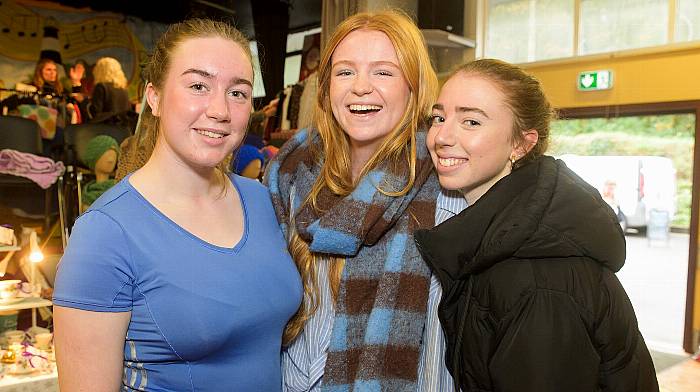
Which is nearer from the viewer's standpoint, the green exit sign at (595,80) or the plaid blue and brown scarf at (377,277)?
the plaid blue and brown scarf at (377,277)

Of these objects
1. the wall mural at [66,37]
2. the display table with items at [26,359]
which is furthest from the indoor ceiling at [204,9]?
the display table with items at [26,359]

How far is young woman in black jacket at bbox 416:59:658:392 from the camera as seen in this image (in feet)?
3.69

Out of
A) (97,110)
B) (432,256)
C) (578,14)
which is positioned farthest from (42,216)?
(578,14)

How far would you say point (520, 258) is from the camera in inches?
47.3

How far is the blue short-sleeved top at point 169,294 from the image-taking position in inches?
45.6

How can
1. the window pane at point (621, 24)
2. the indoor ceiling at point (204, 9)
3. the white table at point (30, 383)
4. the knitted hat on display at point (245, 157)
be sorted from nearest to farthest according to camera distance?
the white table at point (30, 383) < the knitted hat on display at point (245, 157) < the window pane at point (621, 24) < the indoor ceiling at point (204, 9)

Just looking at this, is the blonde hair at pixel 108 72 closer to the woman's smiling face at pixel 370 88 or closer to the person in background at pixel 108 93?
the person in background at pixel 108 93

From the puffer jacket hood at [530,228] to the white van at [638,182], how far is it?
3654mm

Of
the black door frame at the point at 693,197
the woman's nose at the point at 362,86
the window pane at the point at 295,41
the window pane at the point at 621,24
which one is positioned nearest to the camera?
the woman's nose at the point at 362,86

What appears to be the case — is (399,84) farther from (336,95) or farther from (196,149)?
(196,149)

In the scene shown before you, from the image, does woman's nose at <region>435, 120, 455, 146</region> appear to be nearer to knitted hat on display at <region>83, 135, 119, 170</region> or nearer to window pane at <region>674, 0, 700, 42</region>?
knitted hat on display at <region>83, 135, 119, 170</region>

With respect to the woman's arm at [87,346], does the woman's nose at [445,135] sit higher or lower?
higher

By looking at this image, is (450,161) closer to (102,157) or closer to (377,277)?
(377,277)

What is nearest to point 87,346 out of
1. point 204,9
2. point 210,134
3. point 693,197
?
point 210,134
